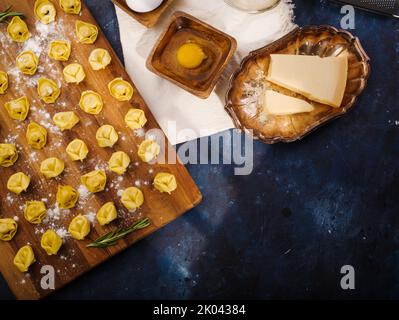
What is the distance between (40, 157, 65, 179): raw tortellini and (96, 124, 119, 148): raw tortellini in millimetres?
173

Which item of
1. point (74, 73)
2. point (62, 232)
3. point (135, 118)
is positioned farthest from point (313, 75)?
point (62, 232)

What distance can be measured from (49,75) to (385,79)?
4.15ft

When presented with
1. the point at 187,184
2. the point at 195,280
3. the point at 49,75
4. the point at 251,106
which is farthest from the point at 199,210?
the point at 49,75

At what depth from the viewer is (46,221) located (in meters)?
1.61

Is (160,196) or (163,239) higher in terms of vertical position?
(160,196)

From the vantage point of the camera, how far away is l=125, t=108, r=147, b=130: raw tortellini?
1553 millimetres

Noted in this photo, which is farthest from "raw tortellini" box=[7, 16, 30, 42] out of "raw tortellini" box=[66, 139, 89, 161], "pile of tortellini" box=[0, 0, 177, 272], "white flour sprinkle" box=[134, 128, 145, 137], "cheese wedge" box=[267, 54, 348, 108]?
"cheese wedge" box=[267, 54, 348, 108]

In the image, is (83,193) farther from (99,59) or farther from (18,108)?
(99,59)

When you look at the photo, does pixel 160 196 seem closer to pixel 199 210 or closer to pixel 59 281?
pixel 199 210

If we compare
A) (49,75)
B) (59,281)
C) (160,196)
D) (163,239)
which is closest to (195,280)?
(163,239)

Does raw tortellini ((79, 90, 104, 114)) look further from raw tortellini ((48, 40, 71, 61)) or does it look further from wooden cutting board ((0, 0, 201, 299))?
raw tortellini ((48, 40, 71, 61))

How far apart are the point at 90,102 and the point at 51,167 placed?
28cm

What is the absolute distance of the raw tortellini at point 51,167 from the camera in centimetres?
158
